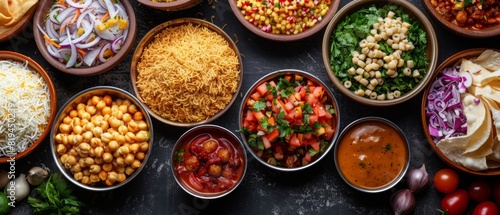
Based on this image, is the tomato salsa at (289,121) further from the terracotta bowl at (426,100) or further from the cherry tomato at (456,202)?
the cherry tomato at (456,202)

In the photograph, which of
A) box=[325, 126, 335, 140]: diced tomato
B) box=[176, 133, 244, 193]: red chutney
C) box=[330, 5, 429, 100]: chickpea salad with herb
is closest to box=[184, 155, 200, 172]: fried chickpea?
box=[176, 133, 244, 193]: red chutney

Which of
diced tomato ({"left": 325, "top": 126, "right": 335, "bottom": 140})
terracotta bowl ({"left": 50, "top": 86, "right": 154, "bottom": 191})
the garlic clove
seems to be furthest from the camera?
the garlic clove

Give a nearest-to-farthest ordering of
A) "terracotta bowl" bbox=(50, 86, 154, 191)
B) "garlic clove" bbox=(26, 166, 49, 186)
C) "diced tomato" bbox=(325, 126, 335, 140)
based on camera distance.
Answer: "terracotta bowl" bbox=(50, 86, 154, 191) < "diced tomato" bbox=(325, 126, 335, 140) < "garlic clove" bbox=(26, 166, 49, 186)

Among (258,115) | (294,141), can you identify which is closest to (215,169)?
(258,115)

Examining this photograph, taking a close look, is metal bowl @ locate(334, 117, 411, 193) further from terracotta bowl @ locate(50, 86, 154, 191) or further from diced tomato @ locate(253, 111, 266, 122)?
terracotta bowl @ locate(50, 86, 154, 191)

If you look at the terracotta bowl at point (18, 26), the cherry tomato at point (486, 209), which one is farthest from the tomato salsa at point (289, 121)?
the terracotta bowl at point (18, 26)

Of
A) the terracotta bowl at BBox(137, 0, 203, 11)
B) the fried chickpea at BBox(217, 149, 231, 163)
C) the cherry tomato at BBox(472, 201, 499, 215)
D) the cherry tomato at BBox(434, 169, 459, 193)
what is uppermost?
Answer: the terracotta bowl at BBox(137, 0, 203, 11)
